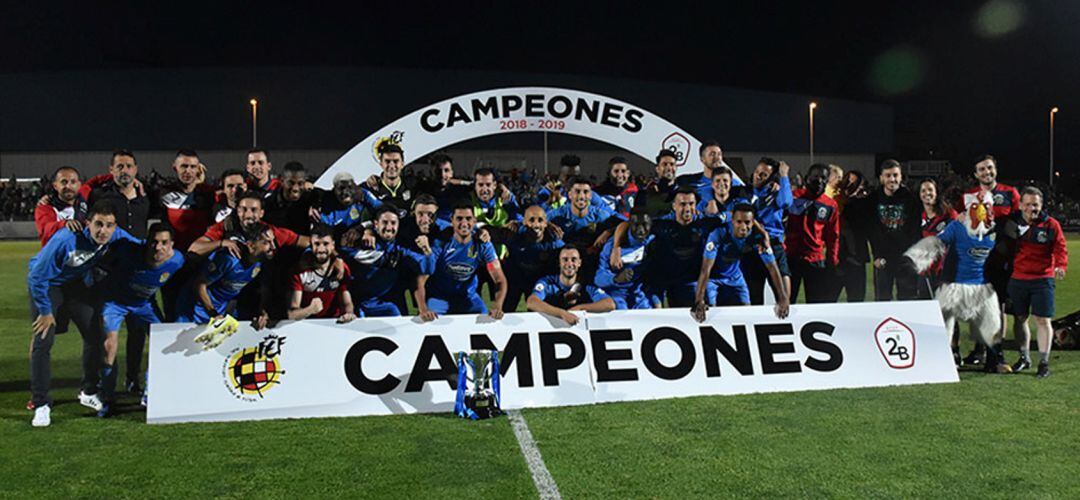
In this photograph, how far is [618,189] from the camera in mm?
8820

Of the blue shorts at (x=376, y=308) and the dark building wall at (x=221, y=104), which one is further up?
the dark building wall at (x=221, y=104)

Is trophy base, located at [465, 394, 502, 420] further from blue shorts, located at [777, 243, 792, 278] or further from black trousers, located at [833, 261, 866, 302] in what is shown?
black trousers, located at [833, 261, 866, 302]

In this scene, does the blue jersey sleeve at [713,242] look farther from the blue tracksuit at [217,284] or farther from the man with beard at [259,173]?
the man with beard at [259,173]

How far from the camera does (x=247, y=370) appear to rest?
19.7ft

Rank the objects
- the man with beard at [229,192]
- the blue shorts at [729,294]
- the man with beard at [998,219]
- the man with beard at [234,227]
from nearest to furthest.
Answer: the man with beard at [234,227], the man with beard at [229,192], the blue shorts at [729,294], the man with beard at [998,219]

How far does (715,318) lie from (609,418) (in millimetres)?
1500

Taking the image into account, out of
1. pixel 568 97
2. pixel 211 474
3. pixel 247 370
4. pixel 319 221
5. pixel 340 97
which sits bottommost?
pixel 211 474

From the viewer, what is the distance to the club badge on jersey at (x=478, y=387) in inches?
229

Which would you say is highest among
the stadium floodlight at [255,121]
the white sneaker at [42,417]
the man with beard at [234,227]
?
the stadium floodlight at [255,121]

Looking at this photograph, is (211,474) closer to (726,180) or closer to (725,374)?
(725,374)

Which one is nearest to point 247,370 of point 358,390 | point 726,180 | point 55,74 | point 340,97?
point 358,390

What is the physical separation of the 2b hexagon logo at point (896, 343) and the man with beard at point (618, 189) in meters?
2.75

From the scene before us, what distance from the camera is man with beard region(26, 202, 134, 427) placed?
5.75 metres

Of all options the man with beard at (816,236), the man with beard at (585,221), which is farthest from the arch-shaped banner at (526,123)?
the man with beard at (816,236)
